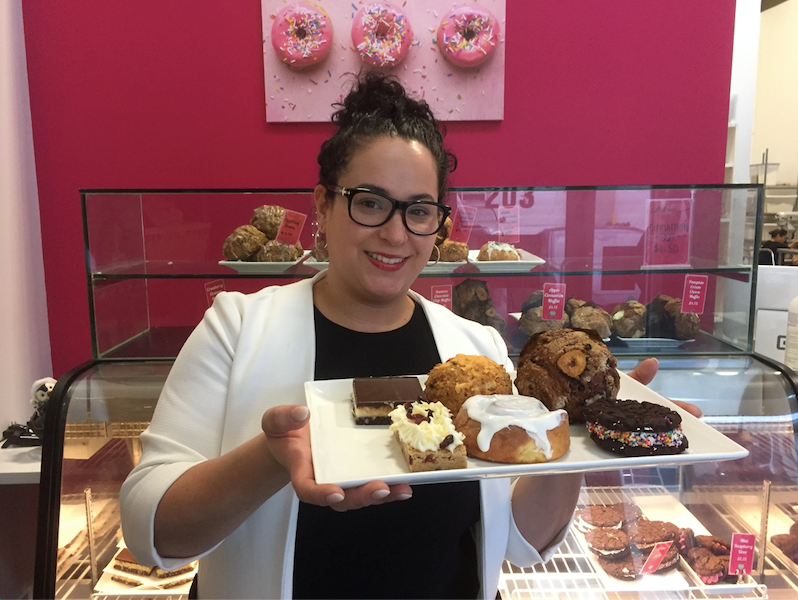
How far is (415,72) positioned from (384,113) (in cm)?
238

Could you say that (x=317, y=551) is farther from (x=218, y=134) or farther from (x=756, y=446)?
(x=218, y=134)

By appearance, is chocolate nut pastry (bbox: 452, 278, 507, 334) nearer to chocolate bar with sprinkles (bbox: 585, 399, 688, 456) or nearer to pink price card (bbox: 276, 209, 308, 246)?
pink price card (bbox: 276, 209, 308, 246)

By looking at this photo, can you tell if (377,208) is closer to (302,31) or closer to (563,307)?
(563,307)

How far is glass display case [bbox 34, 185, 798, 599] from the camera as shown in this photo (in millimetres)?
2250

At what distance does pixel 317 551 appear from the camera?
1612 millimetres

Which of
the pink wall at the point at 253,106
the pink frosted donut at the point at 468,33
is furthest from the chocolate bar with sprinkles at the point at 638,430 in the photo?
the pink frosted donut at the point at 468,33

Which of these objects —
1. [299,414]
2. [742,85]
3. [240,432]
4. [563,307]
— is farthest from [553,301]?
[742,85]

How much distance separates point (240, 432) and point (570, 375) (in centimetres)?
95

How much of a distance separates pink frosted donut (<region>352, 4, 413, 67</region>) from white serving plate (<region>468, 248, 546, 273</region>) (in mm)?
1995

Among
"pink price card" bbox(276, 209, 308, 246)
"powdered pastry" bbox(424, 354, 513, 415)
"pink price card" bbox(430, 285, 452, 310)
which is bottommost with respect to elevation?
"powdered pastry" bbox(424, 354, 513, 415)

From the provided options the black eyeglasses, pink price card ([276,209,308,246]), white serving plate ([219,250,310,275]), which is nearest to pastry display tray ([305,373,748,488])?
the black eyeglasses

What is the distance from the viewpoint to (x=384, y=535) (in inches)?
64.8

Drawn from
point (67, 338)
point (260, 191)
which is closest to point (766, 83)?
point (260, 191)

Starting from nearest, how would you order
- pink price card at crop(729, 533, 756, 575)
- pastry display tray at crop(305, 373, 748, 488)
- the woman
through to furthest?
pastry display tray at crop(305, 373, 748, 488)
the woman
pink price card at crop(729, 533, 756, 575)
